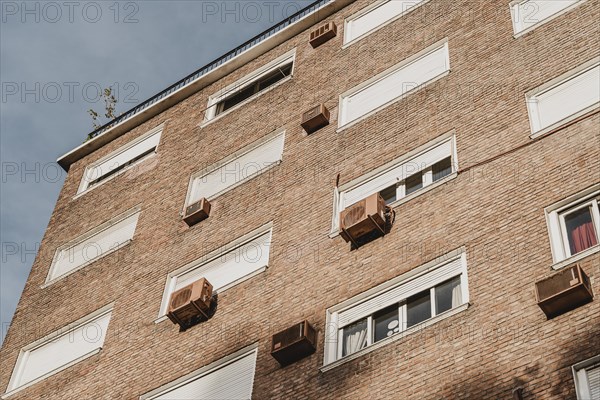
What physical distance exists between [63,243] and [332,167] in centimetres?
858

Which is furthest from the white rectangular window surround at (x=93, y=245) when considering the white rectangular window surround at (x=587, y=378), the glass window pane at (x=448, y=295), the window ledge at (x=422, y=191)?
the white rectangular window surround at (x=587, y=378)

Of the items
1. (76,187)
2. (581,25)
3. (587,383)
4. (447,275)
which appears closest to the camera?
(587,383)

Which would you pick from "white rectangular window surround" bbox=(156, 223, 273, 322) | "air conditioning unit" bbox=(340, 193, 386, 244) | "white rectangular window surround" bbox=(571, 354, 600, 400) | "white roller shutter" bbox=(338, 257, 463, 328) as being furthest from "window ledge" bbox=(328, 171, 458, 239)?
"white rectangular window surround" bbox=(571, 354, 600, 400)

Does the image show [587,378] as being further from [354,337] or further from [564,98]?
[564,98]

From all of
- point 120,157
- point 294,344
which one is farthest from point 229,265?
point 120,157

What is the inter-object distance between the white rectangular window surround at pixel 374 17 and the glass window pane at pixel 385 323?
9791mm

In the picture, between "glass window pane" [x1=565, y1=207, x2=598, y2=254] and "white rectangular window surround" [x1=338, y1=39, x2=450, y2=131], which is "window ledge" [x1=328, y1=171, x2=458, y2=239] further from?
"white rectangular window surround" [x1=338, y1=39, x2=450, y2=131]

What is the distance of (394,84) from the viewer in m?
22.4

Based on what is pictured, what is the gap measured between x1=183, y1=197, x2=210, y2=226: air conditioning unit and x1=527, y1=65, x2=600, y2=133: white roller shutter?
7660 mm

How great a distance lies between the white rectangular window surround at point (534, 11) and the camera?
67.5 ft

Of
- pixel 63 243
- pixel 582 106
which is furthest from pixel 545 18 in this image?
pixel 63 243

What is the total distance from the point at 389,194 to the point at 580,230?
4599mm

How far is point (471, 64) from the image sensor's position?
20.9 metres

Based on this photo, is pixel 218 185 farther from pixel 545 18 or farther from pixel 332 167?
pixel 545 18
